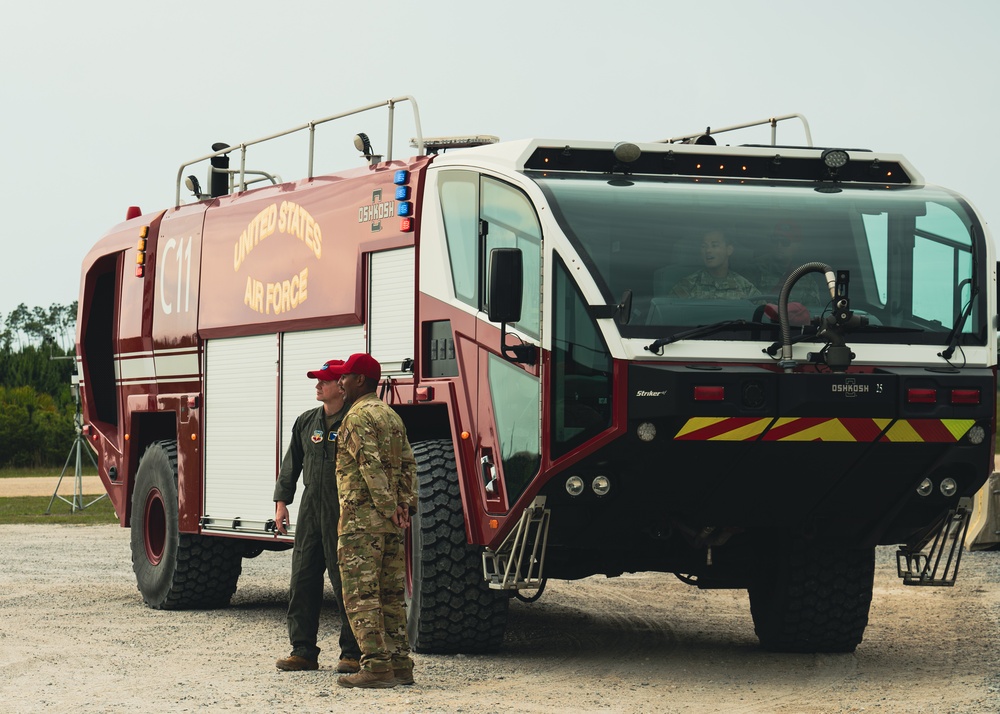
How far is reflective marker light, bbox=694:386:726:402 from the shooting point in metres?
9.07

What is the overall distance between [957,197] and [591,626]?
182 inches

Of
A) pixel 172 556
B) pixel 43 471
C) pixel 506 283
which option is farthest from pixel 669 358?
pixel 43 471

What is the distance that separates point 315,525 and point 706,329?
8.54ft

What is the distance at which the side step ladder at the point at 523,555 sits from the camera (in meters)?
9.47

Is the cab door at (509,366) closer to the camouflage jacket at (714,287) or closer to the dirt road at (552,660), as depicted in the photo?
the camouflage jacket at (714,287)

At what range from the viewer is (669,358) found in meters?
9.16

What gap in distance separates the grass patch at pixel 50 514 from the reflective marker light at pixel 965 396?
63.9ft

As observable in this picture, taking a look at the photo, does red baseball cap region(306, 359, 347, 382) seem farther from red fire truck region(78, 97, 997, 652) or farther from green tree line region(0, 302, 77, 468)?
green tree line region(0, 302, 77, 468)

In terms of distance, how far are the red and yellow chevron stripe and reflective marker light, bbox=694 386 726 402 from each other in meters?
0.12

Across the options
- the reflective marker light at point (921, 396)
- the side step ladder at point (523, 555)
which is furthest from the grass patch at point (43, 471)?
the reflective marker light at point (921, 396)

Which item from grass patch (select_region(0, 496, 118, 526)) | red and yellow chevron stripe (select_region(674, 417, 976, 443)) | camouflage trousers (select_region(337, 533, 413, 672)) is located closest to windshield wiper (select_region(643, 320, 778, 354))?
red and yellow chevron stripe (select_region(674, 417, 976, 443))

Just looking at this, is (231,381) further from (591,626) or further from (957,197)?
(957,197)

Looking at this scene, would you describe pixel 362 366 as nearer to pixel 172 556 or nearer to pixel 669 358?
pixel 669 358

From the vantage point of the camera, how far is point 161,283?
14.8 m
